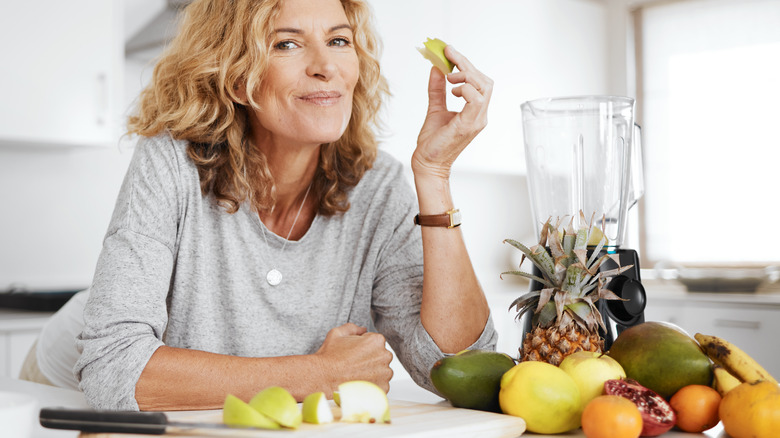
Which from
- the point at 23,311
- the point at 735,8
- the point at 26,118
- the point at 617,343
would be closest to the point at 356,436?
the point at 617,343

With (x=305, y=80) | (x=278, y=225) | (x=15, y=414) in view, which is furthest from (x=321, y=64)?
(x=15, y=414)

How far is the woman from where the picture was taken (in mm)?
1073

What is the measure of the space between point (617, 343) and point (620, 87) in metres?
3.88

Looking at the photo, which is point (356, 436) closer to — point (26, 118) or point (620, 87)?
point (26, 118)

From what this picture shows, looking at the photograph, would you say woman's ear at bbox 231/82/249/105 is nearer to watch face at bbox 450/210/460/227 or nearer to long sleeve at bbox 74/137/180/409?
long sleeve at bbox 74/137/180/409

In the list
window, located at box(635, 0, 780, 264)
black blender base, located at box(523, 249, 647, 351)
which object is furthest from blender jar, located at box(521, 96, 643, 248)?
window, located at box(635, 0, 780, 264)

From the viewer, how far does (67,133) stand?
2.57 m

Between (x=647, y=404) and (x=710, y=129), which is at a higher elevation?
(x=710, y=129)

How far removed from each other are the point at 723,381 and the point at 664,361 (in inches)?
2.4

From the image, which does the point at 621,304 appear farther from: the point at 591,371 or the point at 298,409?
the point at 298,409

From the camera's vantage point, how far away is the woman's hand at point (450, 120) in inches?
45.4

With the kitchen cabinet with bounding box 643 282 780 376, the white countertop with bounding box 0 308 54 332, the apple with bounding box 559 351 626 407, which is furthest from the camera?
the kitchen cabinet with bounding box 643 282 780 376

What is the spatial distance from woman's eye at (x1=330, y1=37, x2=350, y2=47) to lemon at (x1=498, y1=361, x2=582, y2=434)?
82 cm

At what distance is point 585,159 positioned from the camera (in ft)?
3.86
